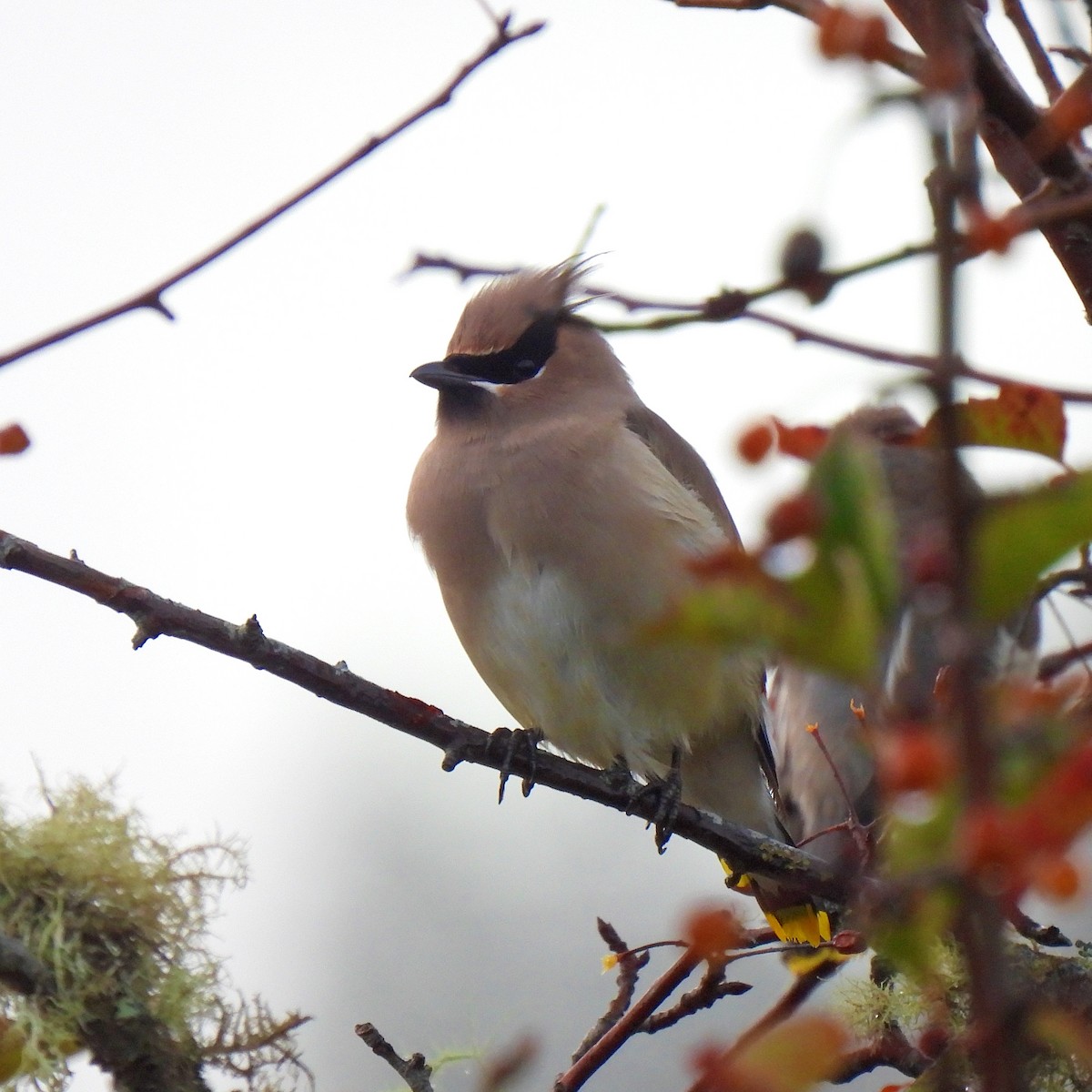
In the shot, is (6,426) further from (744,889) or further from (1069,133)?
(744,889)

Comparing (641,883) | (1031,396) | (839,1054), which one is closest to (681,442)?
(1031,396)

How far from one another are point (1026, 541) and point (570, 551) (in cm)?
257

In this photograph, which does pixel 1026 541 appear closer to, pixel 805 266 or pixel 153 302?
pixel 805 266

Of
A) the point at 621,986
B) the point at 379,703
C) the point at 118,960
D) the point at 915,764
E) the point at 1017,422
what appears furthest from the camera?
the point at 621,986

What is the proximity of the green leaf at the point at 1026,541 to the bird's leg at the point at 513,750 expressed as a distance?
1.73 m

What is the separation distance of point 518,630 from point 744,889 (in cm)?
66

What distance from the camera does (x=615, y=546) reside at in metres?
3.15

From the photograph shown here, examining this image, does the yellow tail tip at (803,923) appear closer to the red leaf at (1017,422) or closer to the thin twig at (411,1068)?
the thin twig at (411,1068)

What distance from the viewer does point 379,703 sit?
6.49 ft

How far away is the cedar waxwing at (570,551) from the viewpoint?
124 inches

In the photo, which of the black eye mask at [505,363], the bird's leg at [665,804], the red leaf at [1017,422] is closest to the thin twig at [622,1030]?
the bird's leg at [665,804]

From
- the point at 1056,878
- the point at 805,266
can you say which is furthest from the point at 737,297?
the point at 1056,878

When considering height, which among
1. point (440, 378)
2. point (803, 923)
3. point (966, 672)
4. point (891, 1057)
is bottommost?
point (966, 672)

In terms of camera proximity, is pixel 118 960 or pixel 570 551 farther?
pixel 570 551
